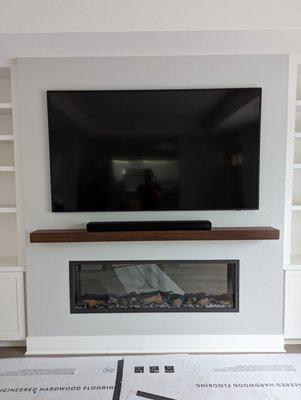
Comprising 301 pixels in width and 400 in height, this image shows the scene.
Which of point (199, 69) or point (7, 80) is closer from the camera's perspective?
point (199, 69)

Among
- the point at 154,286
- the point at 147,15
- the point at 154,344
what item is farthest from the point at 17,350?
the point at 147,15

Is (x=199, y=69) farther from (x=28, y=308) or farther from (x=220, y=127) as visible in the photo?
(x=28, y=308)

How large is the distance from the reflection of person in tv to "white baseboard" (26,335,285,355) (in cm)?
100

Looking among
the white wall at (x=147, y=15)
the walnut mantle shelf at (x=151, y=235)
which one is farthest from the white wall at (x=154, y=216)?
the white wall at (x=147, y=15)

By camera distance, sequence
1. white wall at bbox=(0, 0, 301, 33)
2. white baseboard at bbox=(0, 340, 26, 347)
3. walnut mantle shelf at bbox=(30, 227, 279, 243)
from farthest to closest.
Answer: white baseboard at bbox=(0, 340, 26, 347)
walnut mantle shelf at bbox=(30, 227, 279, 243)
white wall at bbox=(0, 0, 301, 33)

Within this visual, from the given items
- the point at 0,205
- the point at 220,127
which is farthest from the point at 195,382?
the point at 0,205

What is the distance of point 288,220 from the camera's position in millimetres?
2275

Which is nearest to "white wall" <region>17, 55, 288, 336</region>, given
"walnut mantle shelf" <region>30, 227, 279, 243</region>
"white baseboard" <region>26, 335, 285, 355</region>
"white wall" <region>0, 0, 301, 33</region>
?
"white baseboard" <region>26, 335, 285, 355</region>

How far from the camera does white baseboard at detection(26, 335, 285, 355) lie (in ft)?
7.43

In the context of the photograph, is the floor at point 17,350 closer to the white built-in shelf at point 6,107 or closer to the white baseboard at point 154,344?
the white baseboard at point 154,344

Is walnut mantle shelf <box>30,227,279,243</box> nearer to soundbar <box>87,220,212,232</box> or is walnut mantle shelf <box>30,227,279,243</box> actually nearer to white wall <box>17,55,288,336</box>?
soundbar <box>87,220,212,232</box>

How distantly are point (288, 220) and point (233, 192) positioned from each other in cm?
49

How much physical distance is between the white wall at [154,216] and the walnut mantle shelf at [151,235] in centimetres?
15

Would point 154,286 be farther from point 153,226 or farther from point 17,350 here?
point 17,350
